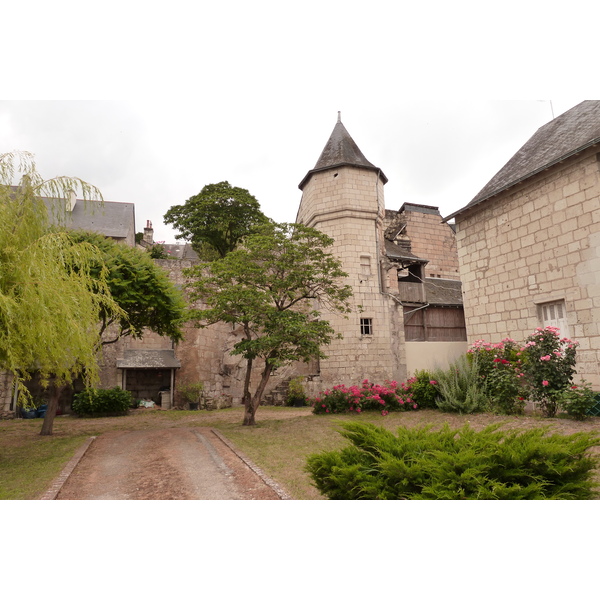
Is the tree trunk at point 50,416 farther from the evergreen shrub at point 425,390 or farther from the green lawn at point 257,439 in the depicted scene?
the evergreen shrub at point 425,390

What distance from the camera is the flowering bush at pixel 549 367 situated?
696 centimetres

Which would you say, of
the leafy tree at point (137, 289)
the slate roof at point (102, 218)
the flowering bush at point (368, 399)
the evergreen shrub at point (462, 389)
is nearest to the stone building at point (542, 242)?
the evergreen shrub at point (462, 389)

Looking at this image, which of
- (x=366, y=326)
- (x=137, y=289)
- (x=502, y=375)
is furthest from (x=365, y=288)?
(x=137, y=289)

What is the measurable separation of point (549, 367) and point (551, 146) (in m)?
5.37

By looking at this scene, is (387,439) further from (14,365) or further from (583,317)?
(583,317)

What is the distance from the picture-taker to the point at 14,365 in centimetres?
464

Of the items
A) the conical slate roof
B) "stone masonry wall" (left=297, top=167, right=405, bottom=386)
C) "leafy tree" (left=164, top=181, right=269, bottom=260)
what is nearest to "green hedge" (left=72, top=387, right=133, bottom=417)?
"stone masonry wall" (left=297, top=167, right=405, bottom=386)

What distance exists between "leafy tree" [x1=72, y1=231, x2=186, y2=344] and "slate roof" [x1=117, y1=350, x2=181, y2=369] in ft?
16.4

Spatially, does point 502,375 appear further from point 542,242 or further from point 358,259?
point 358,259

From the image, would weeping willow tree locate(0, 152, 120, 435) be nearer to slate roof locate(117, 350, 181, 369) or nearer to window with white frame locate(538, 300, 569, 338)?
window with white frame locate(538, 300, 569, 338)

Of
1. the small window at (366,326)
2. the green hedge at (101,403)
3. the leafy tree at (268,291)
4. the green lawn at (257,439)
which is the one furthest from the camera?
the small window at (366,326)

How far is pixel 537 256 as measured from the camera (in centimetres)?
891

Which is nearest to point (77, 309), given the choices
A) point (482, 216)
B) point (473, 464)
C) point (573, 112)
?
point (473, 464)

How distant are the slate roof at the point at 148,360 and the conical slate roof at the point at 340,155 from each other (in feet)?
28.4
